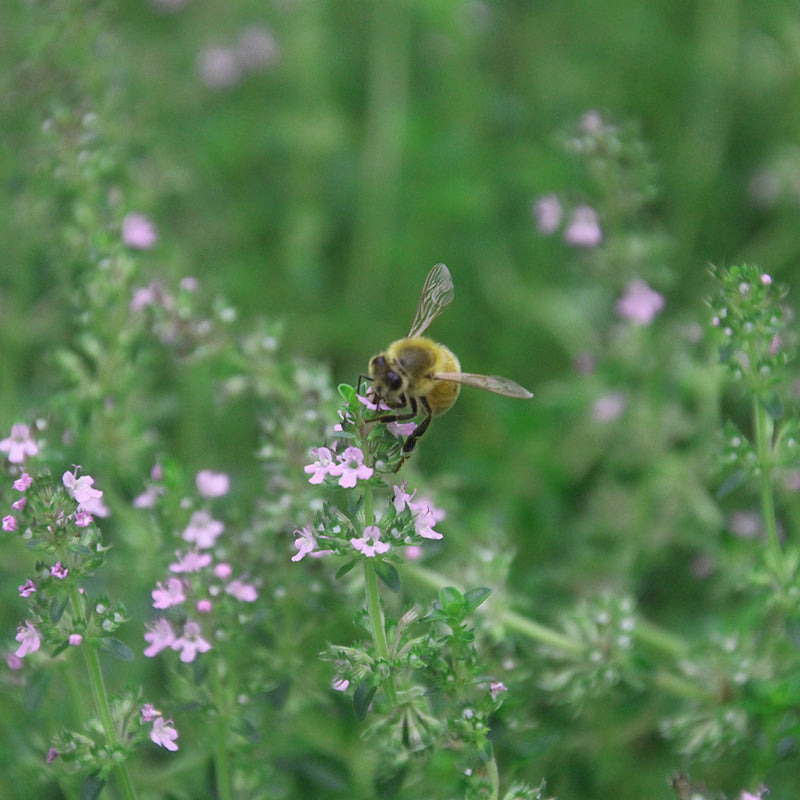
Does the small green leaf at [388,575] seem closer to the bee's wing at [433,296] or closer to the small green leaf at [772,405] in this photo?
the bee's wing at [433,296]

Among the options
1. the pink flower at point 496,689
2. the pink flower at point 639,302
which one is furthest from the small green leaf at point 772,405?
the pink flower at point 496,689

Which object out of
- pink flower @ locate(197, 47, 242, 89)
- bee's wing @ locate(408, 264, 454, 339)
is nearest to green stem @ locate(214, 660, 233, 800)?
bee's wing @ locate(408, 264, 454, 339)

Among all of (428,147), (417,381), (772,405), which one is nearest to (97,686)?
(417,381)

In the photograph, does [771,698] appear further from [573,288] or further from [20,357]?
[20,357]

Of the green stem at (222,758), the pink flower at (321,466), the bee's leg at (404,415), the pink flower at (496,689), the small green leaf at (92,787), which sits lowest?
the green stem at (222,758)

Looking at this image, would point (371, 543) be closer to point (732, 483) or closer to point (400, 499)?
point (400, 499)

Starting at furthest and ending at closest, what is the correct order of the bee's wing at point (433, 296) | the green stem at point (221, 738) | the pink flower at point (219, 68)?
1. the pink flower at point (219, 68)
2. the bee's wing at point (433, 296)
3. the green stem at point (221, 738)

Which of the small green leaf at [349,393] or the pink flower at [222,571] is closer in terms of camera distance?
the small green leaf at [349,393]
